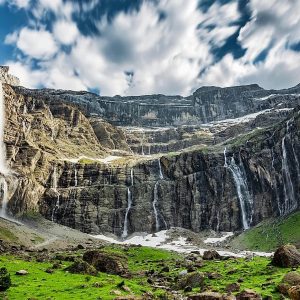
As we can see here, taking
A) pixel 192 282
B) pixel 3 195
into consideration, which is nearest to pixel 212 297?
pixel 192 282

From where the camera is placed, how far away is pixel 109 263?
177ft

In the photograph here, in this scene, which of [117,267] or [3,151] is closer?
[117,267]

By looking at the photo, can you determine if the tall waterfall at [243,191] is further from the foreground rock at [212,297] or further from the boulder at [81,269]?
the foreground rock at [212,297]

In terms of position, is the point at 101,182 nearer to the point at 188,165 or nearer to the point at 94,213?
the point at 94,213

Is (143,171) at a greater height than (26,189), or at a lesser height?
greater

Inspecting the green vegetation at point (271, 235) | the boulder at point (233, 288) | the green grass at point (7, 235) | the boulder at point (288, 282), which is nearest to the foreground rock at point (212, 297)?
the boulder at point (233, 288)

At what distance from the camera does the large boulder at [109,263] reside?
53247mm

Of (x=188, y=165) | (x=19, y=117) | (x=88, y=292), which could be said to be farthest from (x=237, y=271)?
(x=19, y=117)

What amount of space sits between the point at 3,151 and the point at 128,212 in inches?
2171

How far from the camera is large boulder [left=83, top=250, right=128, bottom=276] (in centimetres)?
5325

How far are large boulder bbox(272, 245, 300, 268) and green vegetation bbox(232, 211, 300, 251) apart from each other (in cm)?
5996

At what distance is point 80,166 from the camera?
169 metres

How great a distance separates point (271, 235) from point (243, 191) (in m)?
36.3

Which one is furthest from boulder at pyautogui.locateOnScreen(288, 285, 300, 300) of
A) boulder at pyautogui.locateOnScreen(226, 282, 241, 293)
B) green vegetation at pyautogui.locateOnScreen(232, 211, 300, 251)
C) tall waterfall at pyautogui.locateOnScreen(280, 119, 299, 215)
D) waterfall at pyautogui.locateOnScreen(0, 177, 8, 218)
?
waterfall at pyautogui.locateOnScreen(0, 177, 8, 218)
